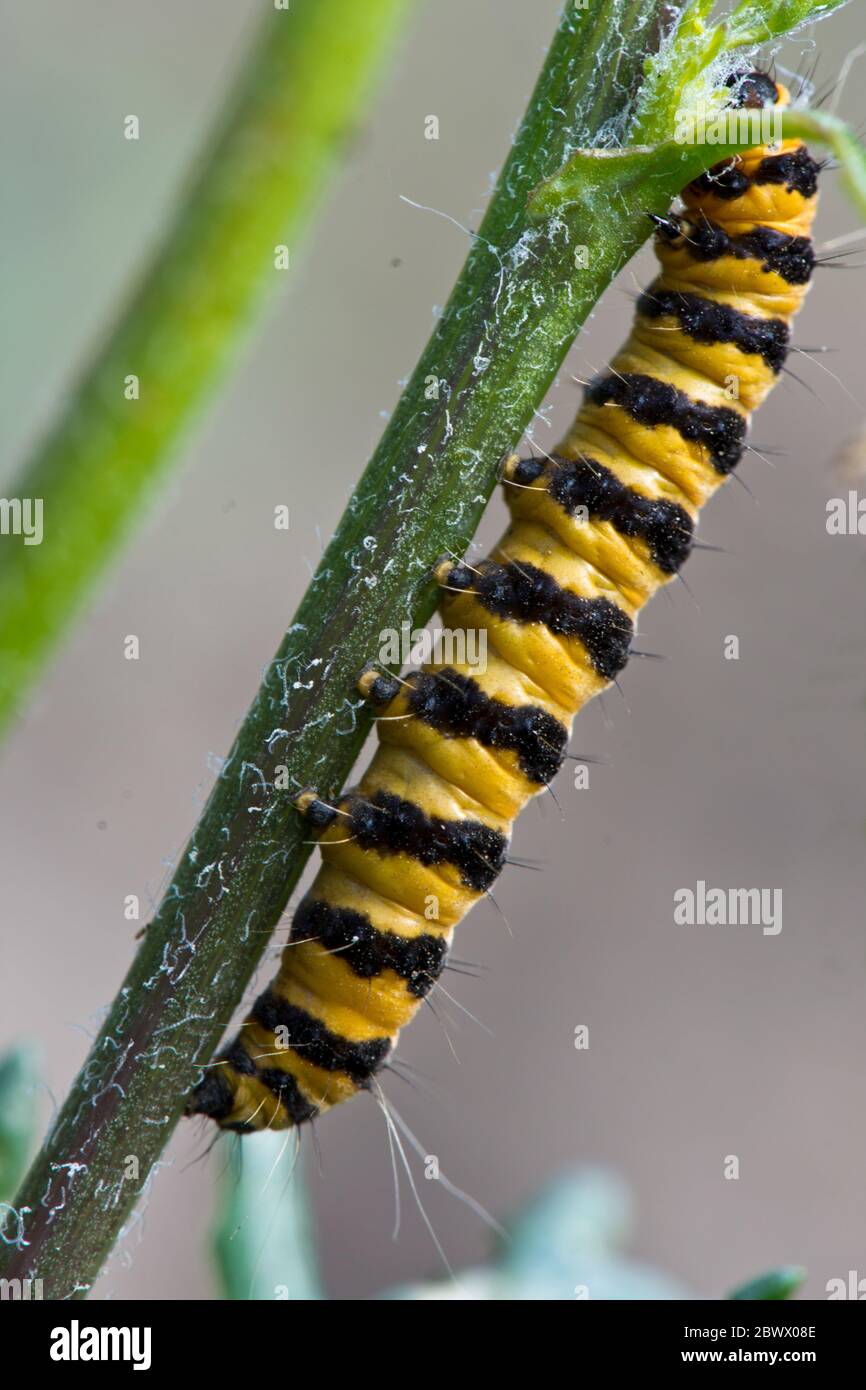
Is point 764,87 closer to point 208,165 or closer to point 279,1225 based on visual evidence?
point 208,165

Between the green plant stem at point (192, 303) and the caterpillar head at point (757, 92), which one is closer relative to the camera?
the green plant stem at point (192, 303)

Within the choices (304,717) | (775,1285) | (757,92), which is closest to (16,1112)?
(304,717)

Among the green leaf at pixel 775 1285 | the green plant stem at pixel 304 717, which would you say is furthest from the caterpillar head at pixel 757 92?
the green leaf at pixel 775 1285

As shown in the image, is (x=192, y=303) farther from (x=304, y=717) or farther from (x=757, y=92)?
(x=757, y=92)

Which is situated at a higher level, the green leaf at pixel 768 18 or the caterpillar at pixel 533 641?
the green leaf at pixel 768 18

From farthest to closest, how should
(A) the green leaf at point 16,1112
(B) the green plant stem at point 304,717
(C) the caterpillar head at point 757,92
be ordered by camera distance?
(C) the caterpillar head at point 757,92 → (A) the green leaf at point 16,1112 → (B) the green plant stem at point 304,717

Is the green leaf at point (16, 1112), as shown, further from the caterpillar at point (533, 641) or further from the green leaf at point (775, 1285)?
the green leaf at point (775, 1285)

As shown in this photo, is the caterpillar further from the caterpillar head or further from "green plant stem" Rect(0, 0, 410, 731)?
"green plant stem" Rect(0, 0, 410, 731)
